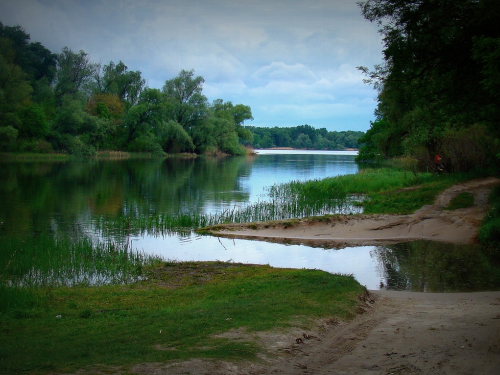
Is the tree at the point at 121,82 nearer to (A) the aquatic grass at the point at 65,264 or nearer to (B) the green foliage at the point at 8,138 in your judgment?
(B) the green foliage at the point at 8,138

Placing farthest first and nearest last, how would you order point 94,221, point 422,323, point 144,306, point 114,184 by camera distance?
point 114,184 < point 94,221 < point 144,306 < point 422,323

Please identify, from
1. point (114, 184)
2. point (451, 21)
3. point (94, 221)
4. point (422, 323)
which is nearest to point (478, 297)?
point (422, 323)

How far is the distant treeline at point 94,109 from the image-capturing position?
234 feet

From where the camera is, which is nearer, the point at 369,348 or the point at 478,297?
the point at 369,348

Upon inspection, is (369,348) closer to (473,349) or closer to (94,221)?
(473,349)

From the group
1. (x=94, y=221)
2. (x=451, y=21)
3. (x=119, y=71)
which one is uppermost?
(x=119, y=71)

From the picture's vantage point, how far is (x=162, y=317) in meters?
7.69

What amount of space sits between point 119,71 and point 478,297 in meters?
118

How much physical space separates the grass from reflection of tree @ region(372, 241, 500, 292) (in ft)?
10.2

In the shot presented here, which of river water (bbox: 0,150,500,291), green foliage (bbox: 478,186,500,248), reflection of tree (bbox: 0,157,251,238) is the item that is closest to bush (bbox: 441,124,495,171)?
green foliage (bbox: 478,186,500,248)

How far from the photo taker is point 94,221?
22922 millimetres

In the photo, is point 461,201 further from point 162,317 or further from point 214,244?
point 162,317

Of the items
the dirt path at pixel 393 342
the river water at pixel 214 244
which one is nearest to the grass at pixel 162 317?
the dirt path at pixel 393 342

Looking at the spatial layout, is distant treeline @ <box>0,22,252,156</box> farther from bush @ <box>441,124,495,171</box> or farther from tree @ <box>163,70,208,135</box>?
bush @ <box>441,124,495,171</box>
